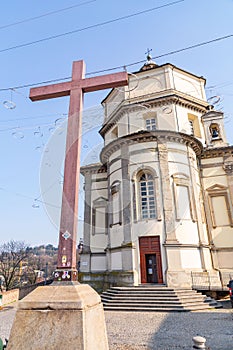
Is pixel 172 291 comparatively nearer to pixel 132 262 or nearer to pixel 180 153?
pixel 132 262

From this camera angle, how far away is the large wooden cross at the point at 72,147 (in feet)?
15.6

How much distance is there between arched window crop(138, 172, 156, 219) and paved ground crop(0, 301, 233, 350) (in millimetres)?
6101

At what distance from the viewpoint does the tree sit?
4016cm

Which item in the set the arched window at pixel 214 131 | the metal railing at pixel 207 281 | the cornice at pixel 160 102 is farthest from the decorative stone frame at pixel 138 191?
the arched window at pixel 214 131

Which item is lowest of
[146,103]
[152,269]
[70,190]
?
[152,269]

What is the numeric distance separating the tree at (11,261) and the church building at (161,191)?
1060 inches

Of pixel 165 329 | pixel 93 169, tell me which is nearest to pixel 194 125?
pixel 93 169

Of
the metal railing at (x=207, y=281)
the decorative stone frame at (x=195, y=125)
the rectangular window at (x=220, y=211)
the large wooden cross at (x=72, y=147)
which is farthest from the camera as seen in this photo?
the decorative stone frame at (x=195, y=125)

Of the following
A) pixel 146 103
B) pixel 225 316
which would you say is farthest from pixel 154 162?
pixel 225 316

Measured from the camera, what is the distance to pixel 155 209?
51.1 feet

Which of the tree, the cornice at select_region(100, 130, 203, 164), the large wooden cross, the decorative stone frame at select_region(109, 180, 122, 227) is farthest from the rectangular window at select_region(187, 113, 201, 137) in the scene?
the tree

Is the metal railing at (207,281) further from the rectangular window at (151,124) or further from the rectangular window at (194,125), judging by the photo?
the rectangular window at (194,125)

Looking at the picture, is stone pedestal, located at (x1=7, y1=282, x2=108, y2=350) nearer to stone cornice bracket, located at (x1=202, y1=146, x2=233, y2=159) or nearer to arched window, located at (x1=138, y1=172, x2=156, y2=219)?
arched window, located at (x1=138, y1=172, x2=156, y2=219)

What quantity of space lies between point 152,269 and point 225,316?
5.47 metres
